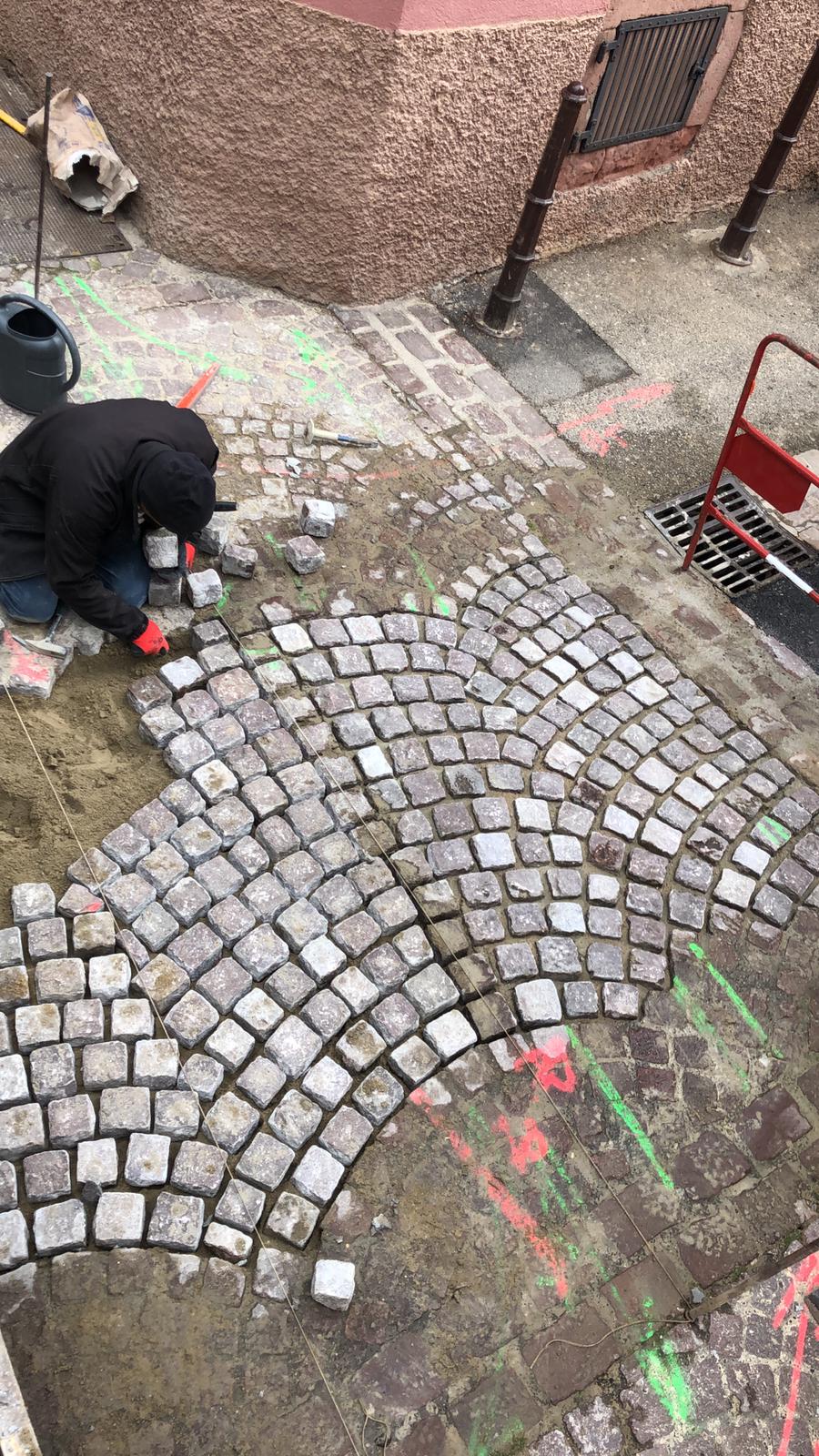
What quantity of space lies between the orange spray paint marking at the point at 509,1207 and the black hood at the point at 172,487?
8.26 feet

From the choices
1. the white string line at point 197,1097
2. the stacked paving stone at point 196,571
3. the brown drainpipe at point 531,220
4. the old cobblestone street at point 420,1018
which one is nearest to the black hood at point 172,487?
the stacked paving stone at point 196,571

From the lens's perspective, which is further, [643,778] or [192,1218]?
[643,778]

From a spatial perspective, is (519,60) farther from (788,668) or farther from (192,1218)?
(192,1218)

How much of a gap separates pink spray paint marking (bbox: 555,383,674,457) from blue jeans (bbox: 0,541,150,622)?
299cm

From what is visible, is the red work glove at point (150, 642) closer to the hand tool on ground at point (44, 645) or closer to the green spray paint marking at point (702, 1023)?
the hand tool on ground at point (44, 645)

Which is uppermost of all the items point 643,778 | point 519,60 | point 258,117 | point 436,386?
point 519,60

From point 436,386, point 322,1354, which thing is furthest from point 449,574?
point 322,1354

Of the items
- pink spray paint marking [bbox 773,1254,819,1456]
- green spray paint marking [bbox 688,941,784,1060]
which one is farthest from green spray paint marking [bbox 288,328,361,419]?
pink spray paint marking [bbox 773,1254,819,1456]

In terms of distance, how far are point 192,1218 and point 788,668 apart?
4136mm

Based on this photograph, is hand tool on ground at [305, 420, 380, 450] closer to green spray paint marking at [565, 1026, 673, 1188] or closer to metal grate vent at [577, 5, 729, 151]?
metal grate vent at [577, 5, 729, 151]

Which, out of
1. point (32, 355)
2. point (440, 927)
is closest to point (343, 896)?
point (440, 927)

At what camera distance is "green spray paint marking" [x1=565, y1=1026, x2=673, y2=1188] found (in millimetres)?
4152

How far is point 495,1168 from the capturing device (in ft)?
13.1

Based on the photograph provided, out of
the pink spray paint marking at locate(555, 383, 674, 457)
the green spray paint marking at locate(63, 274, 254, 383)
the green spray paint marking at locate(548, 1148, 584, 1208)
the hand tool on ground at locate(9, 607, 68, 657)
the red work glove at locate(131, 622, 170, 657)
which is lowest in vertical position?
the green spray paint marking at locate(548, 1148, 584, 1208)
